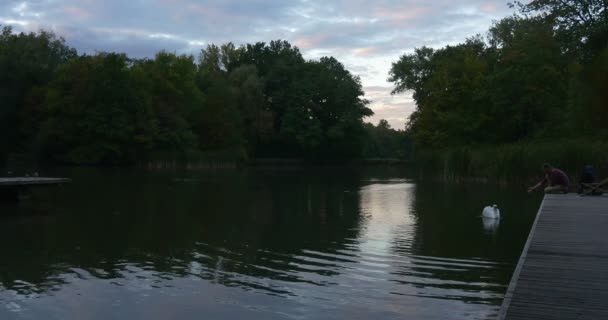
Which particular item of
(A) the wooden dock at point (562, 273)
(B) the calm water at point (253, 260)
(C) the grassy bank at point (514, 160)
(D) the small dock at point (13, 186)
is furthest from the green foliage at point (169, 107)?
(A) the wooden dock at point (562, 273)

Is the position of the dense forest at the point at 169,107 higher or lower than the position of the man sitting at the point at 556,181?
higher

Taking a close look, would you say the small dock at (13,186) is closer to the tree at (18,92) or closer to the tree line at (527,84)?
the tree line at (527,84)

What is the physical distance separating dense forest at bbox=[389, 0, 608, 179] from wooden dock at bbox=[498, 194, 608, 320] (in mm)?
17503

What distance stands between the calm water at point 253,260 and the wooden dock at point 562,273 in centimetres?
87

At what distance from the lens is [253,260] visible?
12195mm

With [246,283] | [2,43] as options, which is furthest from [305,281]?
[2,43]

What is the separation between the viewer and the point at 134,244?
13828 millimetres

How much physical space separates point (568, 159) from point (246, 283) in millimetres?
23067

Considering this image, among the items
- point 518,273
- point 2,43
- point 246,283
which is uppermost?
point 2,43

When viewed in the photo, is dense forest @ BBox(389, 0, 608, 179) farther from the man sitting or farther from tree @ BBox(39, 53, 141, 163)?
tree @ BBox(39, 53, 141, 163)

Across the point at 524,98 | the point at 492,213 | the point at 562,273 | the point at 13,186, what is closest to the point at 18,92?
the point at 13,186

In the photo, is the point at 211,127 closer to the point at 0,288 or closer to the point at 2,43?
the point at 2,43

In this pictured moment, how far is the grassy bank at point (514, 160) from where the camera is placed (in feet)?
93.5

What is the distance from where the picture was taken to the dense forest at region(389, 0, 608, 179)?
107ft
